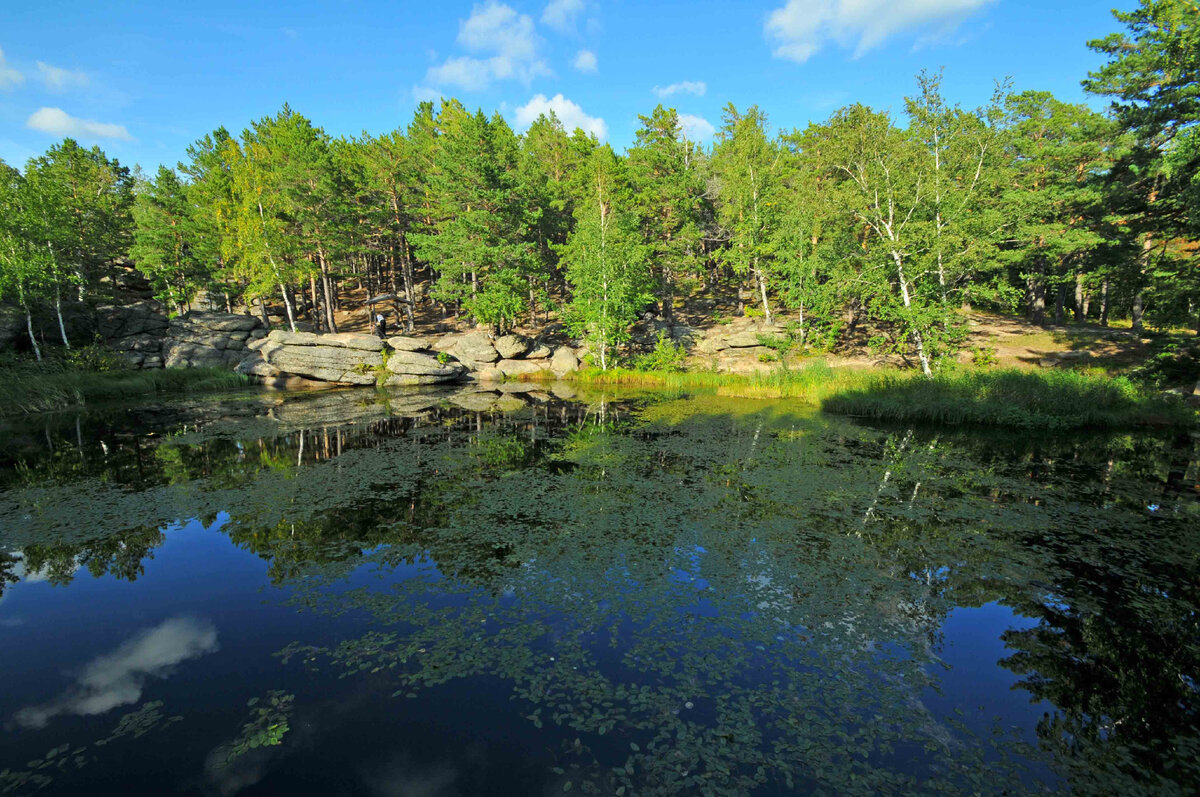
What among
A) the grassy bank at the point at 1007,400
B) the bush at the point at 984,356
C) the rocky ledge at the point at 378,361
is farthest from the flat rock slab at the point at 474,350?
the bush at the point at 984,356

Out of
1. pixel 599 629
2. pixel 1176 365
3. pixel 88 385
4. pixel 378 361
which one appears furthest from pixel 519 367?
pixel 1176 365

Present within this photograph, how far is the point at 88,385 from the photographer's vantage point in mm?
25016

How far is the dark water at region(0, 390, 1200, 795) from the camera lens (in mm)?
4215

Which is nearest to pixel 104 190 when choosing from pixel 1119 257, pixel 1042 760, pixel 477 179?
pixel 477 179

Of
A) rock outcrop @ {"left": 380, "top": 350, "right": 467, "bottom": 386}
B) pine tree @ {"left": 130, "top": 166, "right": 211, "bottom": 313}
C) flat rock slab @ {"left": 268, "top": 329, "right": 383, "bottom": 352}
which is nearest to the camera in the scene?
rock outcrop @ {"left": 380, "top": 350, "right": 467, "bottom": 386}

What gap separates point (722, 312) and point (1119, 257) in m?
24.9

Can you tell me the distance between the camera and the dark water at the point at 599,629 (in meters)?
4.21

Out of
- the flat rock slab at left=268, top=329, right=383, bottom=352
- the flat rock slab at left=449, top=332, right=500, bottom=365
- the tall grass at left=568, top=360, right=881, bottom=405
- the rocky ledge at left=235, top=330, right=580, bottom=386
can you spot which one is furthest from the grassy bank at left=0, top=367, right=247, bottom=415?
the tall grass at left=568, top=360, right=881, bottom=405

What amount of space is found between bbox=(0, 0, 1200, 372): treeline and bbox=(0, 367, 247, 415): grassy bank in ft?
20.0

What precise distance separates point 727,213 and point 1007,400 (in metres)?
24.1

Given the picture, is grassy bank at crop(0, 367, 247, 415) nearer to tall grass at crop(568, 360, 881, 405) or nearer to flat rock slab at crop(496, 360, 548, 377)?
flat rock slab at crop(496, 360, 548, 377)

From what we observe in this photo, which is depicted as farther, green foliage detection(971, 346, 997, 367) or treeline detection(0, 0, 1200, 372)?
green foliage detection(971, 346, 997, 367)

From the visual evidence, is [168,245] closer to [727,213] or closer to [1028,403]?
[727,213]

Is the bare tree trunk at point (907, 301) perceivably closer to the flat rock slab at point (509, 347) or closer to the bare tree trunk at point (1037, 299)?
the bare tree trunk at point (1037, 299)
